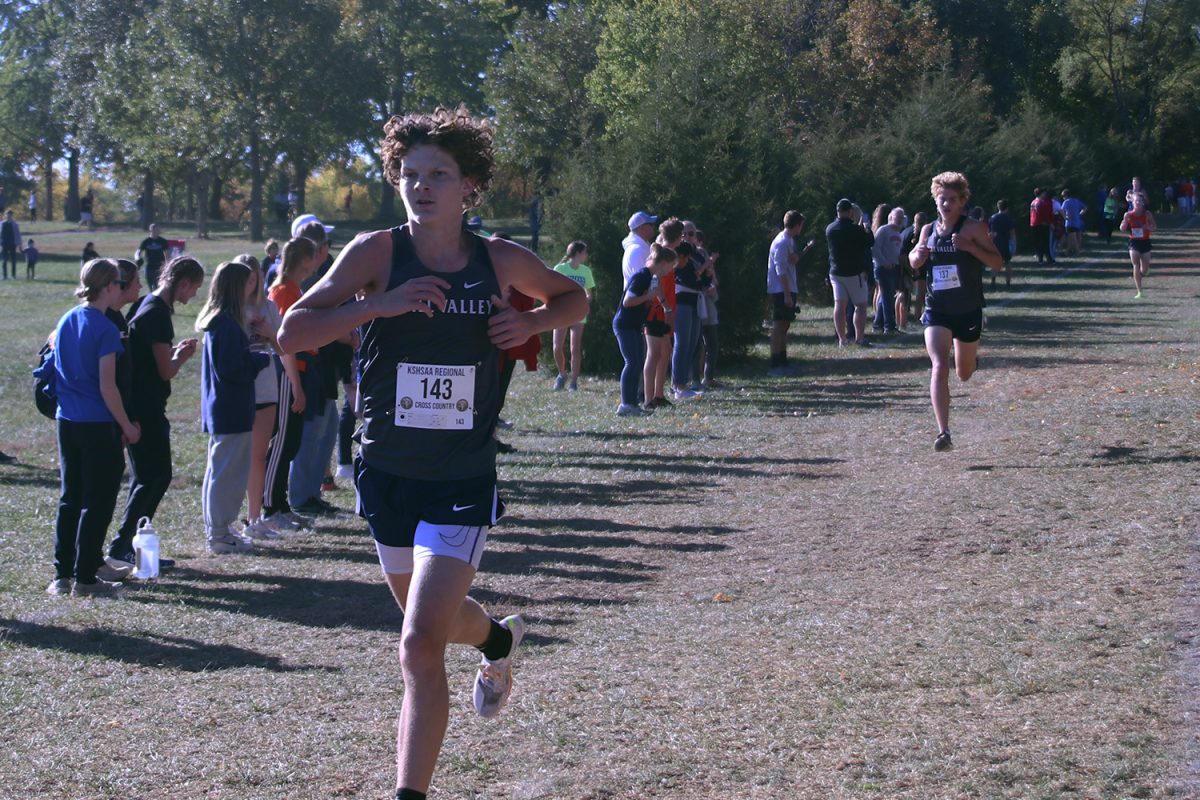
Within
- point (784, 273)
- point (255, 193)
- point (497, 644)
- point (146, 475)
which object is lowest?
point (497, 644)

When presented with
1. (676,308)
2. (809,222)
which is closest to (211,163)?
(809,222)

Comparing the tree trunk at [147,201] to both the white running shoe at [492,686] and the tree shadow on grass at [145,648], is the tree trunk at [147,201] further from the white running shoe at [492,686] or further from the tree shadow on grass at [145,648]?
the white running shoe at [492,686]

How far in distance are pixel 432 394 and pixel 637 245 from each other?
11.1 metres

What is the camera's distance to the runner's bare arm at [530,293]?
Answer: 14.8 ft

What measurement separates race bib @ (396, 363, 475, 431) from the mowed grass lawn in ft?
4.17

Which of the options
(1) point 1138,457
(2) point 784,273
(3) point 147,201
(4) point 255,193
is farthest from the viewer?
(3) point 147,201

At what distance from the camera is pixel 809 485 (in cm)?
1117

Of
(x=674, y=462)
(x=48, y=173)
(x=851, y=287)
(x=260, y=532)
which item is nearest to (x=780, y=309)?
(x=851, y=287)

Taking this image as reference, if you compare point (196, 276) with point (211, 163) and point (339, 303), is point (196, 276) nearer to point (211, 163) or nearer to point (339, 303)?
point (339, 303)

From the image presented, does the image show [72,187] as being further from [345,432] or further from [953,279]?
[953,279]

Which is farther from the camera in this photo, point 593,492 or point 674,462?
point 674,462

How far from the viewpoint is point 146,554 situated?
8766mm

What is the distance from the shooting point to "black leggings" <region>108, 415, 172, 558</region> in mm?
8945

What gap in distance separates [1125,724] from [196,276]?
6.08 m
